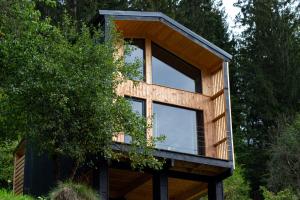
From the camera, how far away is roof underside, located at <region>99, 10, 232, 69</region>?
1623cm

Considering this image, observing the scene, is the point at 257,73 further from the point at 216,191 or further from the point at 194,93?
the point at 216,191

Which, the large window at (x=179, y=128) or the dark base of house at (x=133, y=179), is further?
the large window at (x=179, y=128)

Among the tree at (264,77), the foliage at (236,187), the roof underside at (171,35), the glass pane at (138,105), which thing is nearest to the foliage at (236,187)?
the foliage at (236,187)

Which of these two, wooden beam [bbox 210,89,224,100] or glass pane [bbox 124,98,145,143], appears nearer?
glass pane [bbox 124,98,145,143]

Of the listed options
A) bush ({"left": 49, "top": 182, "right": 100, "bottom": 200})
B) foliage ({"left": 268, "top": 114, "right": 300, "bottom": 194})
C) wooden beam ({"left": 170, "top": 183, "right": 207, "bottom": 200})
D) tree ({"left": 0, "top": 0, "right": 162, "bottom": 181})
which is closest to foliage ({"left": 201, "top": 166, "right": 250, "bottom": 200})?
foliage ({"left": 268, "top": 114, "right": 300, "bottom": 194})

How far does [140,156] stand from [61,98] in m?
2.30

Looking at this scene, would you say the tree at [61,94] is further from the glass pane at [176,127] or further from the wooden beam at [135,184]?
the wooden beam at [135,184]

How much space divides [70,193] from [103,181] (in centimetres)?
265

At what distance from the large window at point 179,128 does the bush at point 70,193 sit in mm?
3477

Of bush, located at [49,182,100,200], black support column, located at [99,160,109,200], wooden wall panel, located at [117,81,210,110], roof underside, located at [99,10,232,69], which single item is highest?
roof underside, located at [99,10,232,69]

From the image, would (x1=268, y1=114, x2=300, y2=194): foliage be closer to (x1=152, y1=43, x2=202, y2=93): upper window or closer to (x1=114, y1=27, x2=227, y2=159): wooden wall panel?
(x1=114, y1=27, x2=227, y2=159): wooden wall panel

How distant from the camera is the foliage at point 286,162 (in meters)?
25.7

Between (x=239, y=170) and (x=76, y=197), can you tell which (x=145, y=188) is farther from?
(x=239, y=170)

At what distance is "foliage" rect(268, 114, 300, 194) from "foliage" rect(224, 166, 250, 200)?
1144 millimetres
